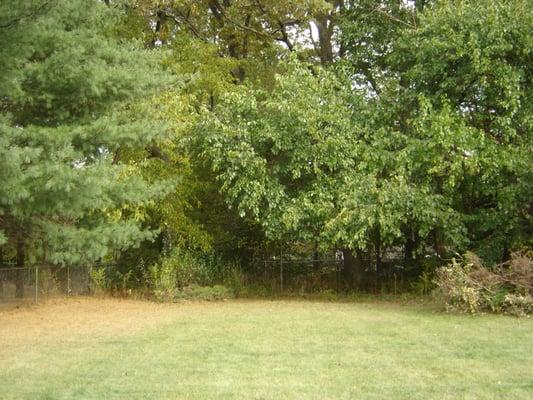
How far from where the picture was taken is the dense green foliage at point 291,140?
38.5ft

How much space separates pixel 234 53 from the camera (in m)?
23.7

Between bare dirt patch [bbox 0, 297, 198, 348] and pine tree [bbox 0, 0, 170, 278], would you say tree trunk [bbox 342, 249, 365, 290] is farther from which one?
pine tree [bbox 0, 0, 170, 278]

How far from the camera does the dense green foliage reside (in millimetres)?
11742

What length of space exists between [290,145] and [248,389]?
395 inches

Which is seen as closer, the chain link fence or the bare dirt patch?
the bare dirt patch

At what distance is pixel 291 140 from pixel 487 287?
6278 millimetres

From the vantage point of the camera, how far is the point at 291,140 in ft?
54.2

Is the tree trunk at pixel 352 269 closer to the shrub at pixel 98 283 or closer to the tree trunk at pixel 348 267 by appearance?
the tree trunk at pixel 348 267

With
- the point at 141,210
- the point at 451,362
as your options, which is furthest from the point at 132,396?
the point at 141,210

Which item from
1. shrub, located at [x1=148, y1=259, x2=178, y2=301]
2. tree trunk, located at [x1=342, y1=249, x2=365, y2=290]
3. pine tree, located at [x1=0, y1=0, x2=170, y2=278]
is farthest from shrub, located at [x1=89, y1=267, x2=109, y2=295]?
tree trunk, located at [x1=342, y1=249, x2=365, y2=290]

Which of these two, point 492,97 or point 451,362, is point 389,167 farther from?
point 451,362

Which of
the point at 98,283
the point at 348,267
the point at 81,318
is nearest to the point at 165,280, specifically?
the point at 98,283

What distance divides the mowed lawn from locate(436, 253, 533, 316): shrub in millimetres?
488

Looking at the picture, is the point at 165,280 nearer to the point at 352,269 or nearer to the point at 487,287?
the point at 352,269
